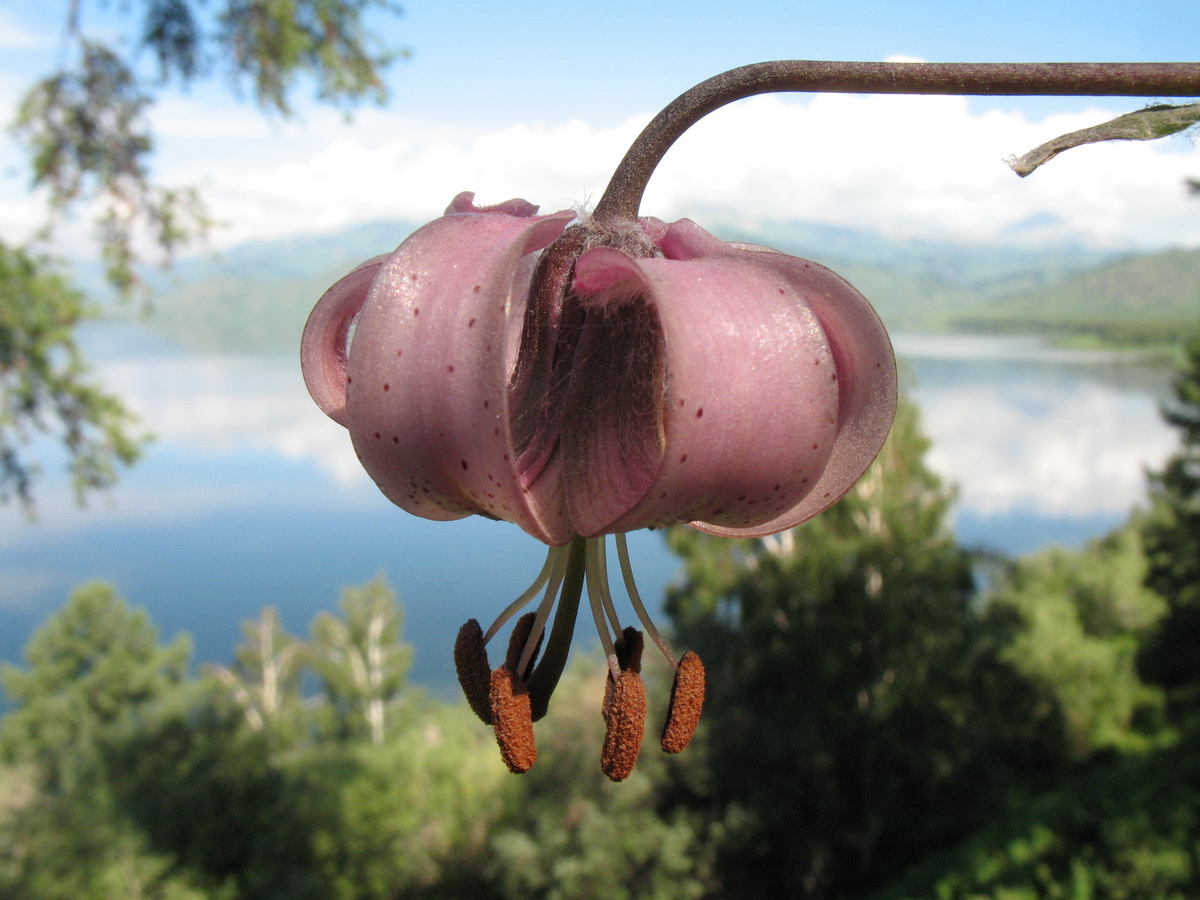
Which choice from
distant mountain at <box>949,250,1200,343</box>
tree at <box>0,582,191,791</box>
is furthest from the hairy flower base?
distant mountain at <box>949,250,1200,343</box>

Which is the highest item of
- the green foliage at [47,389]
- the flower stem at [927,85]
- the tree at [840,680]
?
the flower stem at [927,85]

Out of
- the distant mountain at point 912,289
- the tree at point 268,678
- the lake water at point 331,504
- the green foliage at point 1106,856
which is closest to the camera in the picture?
the green foliage at point 1106,856

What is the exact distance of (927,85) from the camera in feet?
1.71

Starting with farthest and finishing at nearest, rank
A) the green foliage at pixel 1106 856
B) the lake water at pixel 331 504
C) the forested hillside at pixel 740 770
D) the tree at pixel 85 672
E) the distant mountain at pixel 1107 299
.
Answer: the distant mountain at pixel 1107 299 < the lake water at pixel 331 504 < the tree at pixel 85 672 < the forested hillside at pixel 740 770 < the green foliage at pixel 1106 856

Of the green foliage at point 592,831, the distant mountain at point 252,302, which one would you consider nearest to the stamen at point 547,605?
the green foliage at point 592,831

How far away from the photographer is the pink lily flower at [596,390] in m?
0.47

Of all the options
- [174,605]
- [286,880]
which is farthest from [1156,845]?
[174,605]

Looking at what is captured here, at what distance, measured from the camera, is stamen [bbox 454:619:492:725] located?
647 mm

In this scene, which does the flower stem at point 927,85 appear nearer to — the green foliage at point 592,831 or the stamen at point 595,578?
the stamen at point 595,578

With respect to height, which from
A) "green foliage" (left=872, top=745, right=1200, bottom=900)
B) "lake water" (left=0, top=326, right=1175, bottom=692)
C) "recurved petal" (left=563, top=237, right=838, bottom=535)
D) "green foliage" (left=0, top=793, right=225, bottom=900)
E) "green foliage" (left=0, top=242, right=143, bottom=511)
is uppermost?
"recurved petal" (left=563, top=237, right=838, bottom=535)

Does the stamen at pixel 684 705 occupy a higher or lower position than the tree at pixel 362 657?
higher

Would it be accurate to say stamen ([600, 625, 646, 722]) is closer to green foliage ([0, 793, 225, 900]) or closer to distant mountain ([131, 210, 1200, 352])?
green foliage ([0, 793, 225, 900])

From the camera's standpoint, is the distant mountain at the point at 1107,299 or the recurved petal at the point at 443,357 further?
the distant mountain at the point at 1107,299

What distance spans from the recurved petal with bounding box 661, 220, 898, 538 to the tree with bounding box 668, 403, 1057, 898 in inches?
420
